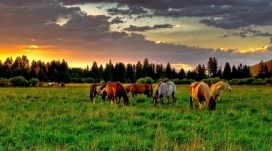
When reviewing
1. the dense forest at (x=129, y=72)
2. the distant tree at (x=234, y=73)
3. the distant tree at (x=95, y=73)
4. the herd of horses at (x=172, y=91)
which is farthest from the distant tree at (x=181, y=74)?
the herd of horses at (x=172, y=91)

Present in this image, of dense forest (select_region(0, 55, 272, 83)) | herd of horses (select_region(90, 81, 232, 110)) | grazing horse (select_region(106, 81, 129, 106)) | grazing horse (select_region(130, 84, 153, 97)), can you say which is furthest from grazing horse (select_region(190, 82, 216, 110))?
dense forest (select_region(0, 55, 272, 83))

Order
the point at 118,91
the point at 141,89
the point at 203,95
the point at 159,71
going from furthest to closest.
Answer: the point at 159,71 → the point at 141,89 → the point at 118,91 → the point at 203,95

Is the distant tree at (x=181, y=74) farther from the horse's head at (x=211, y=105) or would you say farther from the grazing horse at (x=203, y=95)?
the horse's head at (x=211, y=105)

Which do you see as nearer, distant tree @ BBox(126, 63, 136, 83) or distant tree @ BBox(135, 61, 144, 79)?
distant tree @ BBox(135, 61, 144, 79)

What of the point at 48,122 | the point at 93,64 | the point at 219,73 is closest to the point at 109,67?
the point at 93,64

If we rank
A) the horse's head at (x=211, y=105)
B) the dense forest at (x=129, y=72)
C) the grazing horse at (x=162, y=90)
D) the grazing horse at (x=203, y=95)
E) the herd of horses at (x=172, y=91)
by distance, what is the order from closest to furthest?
1. the horse's head at (x=211, y=105)
2. the grazing horse at (x=203, y=95)
3. the herd of horses at (x=172, y=91)
4. the grazing horse at (x=162, y=90)
5. the dense forest at (x=129, y=72)

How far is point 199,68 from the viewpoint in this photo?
135625 mm

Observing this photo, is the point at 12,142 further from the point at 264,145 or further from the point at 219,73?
the point at 219,73

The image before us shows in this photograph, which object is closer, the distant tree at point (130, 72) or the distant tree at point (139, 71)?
the distant tree at point (139, 71)

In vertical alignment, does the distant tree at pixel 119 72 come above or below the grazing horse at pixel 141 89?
above

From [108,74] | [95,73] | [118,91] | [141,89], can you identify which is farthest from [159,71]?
[118,91]

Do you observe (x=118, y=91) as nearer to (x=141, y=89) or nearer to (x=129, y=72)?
(x=141, y=89)

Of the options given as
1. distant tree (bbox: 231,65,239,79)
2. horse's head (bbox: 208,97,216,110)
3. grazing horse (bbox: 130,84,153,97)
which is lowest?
horse's head (bbox: 208,97,216,110)

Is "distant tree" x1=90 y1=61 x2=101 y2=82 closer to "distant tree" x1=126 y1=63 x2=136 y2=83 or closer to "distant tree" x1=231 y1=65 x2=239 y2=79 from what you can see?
"distant tree" x1=126 y1=63 x2=136 y2=83
